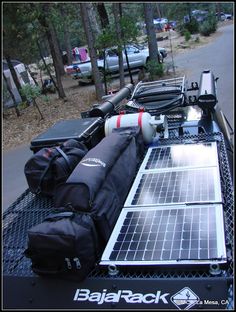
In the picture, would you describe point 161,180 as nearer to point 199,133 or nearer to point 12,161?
point 199,133

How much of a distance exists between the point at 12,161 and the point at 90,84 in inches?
441

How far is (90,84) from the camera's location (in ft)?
68.3

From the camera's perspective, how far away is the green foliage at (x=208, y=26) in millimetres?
33094

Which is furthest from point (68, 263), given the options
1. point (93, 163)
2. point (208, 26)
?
point (208, 26)

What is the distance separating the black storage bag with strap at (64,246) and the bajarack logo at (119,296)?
0.32 ft

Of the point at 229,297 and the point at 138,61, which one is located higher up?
the point at 229,297

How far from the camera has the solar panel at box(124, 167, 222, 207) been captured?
2886 mm

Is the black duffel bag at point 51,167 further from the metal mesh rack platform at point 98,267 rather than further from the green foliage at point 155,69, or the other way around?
the green foliage at point 155,69

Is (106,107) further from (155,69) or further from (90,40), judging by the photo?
(155,69)

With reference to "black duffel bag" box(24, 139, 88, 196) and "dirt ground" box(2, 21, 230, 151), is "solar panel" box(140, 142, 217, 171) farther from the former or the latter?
"dirt ground" box(2, 21, 230, 151)

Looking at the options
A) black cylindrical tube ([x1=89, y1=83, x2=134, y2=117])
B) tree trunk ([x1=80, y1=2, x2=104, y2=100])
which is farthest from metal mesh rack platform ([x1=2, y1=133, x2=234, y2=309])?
tree trunk ([x1=80, y1=2, x2=104, y2=100])

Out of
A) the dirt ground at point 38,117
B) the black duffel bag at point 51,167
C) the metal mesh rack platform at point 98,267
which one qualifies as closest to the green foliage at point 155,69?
the dirt ground at point 38,117

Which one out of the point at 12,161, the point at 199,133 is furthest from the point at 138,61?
the point at 199,133

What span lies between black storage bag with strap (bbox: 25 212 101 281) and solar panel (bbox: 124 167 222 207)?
2.11ft
